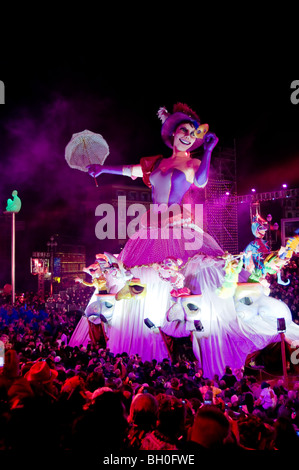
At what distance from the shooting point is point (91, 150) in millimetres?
10477

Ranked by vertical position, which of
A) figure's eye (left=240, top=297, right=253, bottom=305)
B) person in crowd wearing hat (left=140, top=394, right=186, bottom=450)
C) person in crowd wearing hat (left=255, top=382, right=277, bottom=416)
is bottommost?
person in crowd wearing hat (left=255, top=382, right=277, bottom=416)

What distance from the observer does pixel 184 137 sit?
32.8 ft

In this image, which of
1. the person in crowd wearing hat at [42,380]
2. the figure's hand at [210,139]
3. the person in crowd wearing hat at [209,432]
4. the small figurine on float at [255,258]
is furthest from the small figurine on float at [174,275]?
the person in crowd wearing hat at [209,432]

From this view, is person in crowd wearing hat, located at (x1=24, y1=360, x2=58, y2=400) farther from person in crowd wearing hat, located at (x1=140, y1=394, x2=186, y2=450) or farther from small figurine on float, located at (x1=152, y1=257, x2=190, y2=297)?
small figurine on float, located at (x1=152, y1=257, x2=190, y2=297)

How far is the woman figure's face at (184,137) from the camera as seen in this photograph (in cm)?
993

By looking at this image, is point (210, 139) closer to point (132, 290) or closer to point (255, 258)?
point (255, 258)

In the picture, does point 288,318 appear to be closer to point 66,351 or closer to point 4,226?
point 66,351

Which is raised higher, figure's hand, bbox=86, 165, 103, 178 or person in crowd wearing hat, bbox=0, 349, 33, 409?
figure's hand, bbox=86, 165, 103, 178

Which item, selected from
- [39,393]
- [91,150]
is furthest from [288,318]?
[39,393]

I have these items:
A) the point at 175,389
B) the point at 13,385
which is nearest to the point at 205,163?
the point at 175,389

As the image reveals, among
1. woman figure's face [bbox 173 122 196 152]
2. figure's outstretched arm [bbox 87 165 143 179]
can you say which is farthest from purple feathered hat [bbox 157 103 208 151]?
figure's outstretched arm [bbox 87 165 143 179]

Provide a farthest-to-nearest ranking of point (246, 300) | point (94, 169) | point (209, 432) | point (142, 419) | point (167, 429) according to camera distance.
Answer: point (94, 169) < point (246, 300) < point (142, 419) < point (167, 429) < point (209, 432)

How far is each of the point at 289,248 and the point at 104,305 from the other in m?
4.55

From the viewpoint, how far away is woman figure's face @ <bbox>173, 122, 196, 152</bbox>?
391 inches
